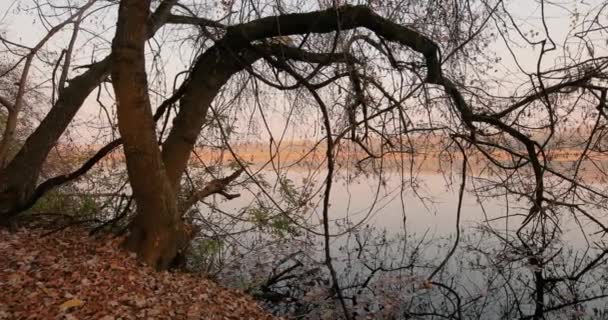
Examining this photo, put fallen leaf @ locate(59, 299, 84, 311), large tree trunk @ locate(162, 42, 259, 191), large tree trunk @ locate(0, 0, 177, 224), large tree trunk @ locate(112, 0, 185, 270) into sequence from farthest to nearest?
large tree trunk @ locate(0, 0, 177, 224), large tree trunk @ locate(162, 42, 259, 191), large tree trunk @ locate(112, 0, 185, 270), fallen leaf @ locate(59, 299, 84, 311)

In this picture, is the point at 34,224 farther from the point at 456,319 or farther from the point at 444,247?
the point at 444,247

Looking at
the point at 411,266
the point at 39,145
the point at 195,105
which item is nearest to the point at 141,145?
the point at 195,105

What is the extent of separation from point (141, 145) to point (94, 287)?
120 cm

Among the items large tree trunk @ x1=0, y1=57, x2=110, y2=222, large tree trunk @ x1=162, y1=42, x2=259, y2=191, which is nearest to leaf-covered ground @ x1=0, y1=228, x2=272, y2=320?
large tree trunk @ x1=0, y1=57, x2=110, y2=222

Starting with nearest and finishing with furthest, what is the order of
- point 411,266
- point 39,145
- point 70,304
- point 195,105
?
point 70,304
point 195,105
point 39,145
point 411,266

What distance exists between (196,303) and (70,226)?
9.09ft

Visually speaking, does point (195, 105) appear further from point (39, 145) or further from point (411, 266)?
point (411, 266)

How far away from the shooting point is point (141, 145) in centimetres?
460

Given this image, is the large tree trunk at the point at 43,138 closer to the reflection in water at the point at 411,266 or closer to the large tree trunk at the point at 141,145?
the large tree trunk at the point at 141,145

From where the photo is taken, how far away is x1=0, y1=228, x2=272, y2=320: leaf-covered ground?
3768mm

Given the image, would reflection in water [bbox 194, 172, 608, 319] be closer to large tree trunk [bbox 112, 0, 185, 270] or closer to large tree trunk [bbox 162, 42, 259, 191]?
large tree trunk [bbox 162, 42, 259, 191]

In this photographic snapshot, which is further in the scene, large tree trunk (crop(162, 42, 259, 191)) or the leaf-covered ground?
large tree trunk (crop(162, 42, 259, 191))

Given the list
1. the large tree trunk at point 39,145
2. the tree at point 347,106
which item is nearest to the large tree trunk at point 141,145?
the tree at point 347,106

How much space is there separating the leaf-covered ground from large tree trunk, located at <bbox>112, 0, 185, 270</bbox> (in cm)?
24
